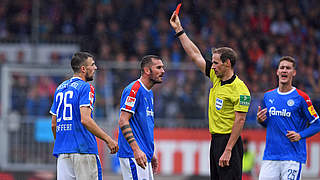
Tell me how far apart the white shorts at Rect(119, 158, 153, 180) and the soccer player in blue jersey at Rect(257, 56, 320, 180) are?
1.87m

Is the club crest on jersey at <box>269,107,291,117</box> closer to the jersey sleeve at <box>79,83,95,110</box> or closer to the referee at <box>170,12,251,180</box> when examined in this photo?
the referee at <box>170,12,251,180</box>

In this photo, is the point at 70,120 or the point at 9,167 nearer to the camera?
the point at 70,120

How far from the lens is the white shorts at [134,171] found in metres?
7.58

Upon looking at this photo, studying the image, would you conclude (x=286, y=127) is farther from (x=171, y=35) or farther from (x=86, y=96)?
(x=171, y=35)

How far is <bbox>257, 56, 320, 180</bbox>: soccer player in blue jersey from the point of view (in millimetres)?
8602

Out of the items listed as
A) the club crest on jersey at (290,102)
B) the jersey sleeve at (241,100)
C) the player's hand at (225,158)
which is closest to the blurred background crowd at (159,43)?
the club crest on jersey at (290,102)

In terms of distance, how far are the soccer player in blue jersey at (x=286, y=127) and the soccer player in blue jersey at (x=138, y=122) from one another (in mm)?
1819

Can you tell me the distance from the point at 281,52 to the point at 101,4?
254 inches

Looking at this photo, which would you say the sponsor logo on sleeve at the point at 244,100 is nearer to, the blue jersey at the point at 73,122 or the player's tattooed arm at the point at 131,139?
the player's tattooed arm at the point at 131,139

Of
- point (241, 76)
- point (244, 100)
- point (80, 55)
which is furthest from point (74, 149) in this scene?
point (241, 76)

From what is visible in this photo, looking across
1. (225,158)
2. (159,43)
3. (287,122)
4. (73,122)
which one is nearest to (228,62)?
(225,158)

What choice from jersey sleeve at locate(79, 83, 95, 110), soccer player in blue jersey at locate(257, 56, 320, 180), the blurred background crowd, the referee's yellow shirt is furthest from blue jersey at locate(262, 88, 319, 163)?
the blurred background crowd

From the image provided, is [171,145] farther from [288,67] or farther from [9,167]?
[288,67]

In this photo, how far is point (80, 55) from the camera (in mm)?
8031
